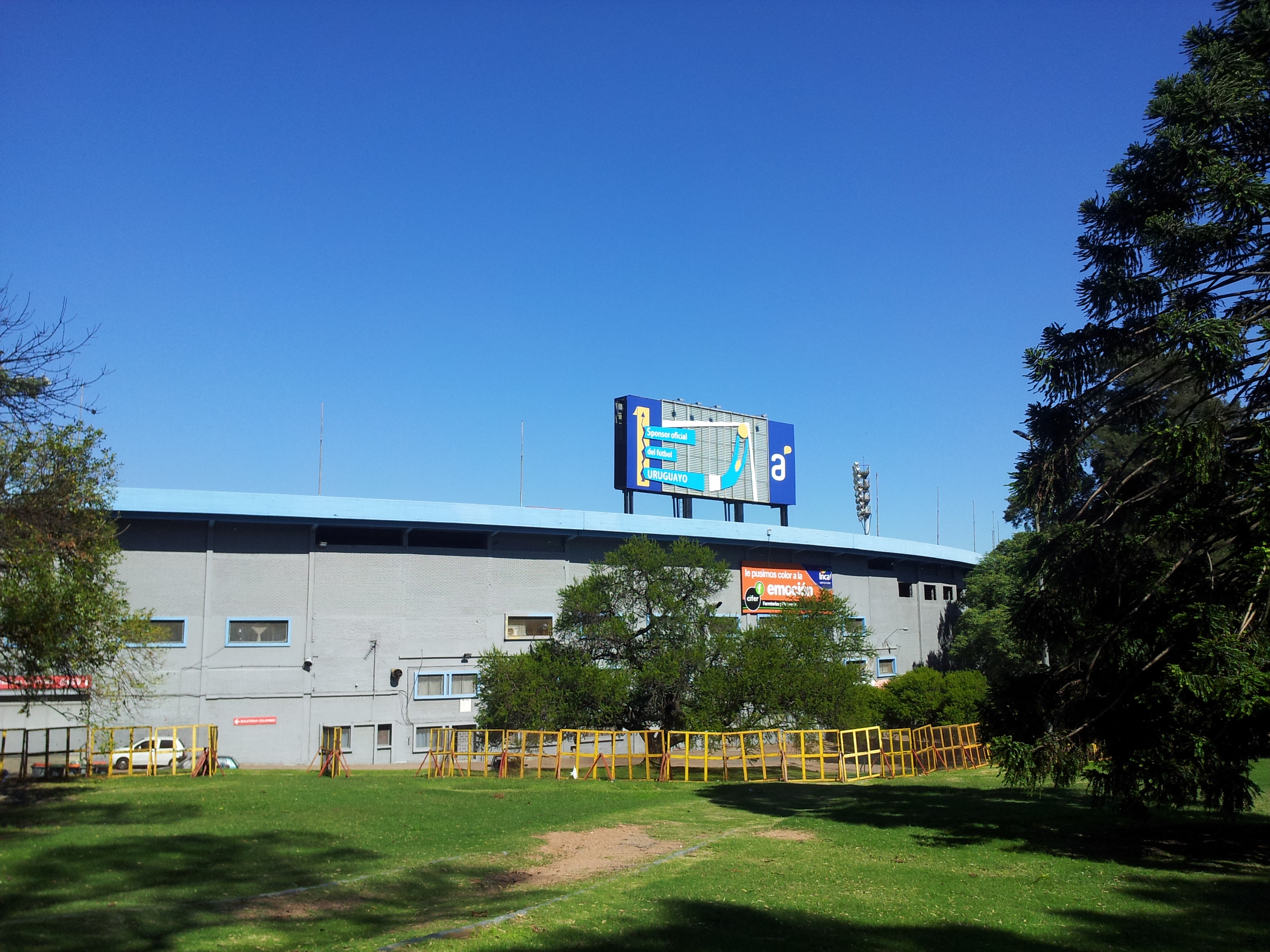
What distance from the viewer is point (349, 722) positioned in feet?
141

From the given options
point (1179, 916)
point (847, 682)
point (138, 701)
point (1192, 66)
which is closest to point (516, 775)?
point (847, 682)

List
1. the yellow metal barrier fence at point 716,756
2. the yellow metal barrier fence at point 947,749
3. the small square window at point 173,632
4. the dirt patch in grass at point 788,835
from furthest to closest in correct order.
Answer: the small square window at point 173,632, the yellow metal barrier fence at point 947,749, the yellow metal barrier fence at point 716,756, the dirt patch in grass at point 788,835

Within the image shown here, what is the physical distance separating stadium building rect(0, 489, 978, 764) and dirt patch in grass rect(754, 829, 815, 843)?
27232 millimetres

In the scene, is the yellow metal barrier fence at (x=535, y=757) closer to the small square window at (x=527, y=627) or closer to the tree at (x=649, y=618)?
the tree at (x=649, y=618)

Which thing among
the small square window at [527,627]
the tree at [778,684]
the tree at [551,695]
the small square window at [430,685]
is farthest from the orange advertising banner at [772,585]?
the small square window at [430,685]

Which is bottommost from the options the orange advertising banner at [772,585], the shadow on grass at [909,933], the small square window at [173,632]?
the shadow on grass at [909,933]

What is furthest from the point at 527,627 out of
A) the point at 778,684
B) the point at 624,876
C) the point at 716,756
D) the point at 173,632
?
the point at 624,876

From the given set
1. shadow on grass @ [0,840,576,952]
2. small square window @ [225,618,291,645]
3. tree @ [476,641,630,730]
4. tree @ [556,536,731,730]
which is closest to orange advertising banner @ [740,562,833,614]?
tree @ [556,536,731,730]

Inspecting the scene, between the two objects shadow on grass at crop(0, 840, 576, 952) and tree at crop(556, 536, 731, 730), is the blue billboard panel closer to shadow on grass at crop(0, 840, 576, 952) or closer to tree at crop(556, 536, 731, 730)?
tree at crop(556, 536, 731, 730)

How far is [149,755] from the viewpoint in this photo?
35594 mm

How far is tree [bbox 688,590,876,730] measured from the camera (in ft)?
121

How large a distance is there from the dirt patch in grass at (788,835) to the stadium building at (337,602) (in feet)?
89.3

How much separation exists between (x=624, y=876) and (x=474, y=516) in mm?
31632

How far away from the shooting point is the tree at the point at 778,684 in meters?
37.0
